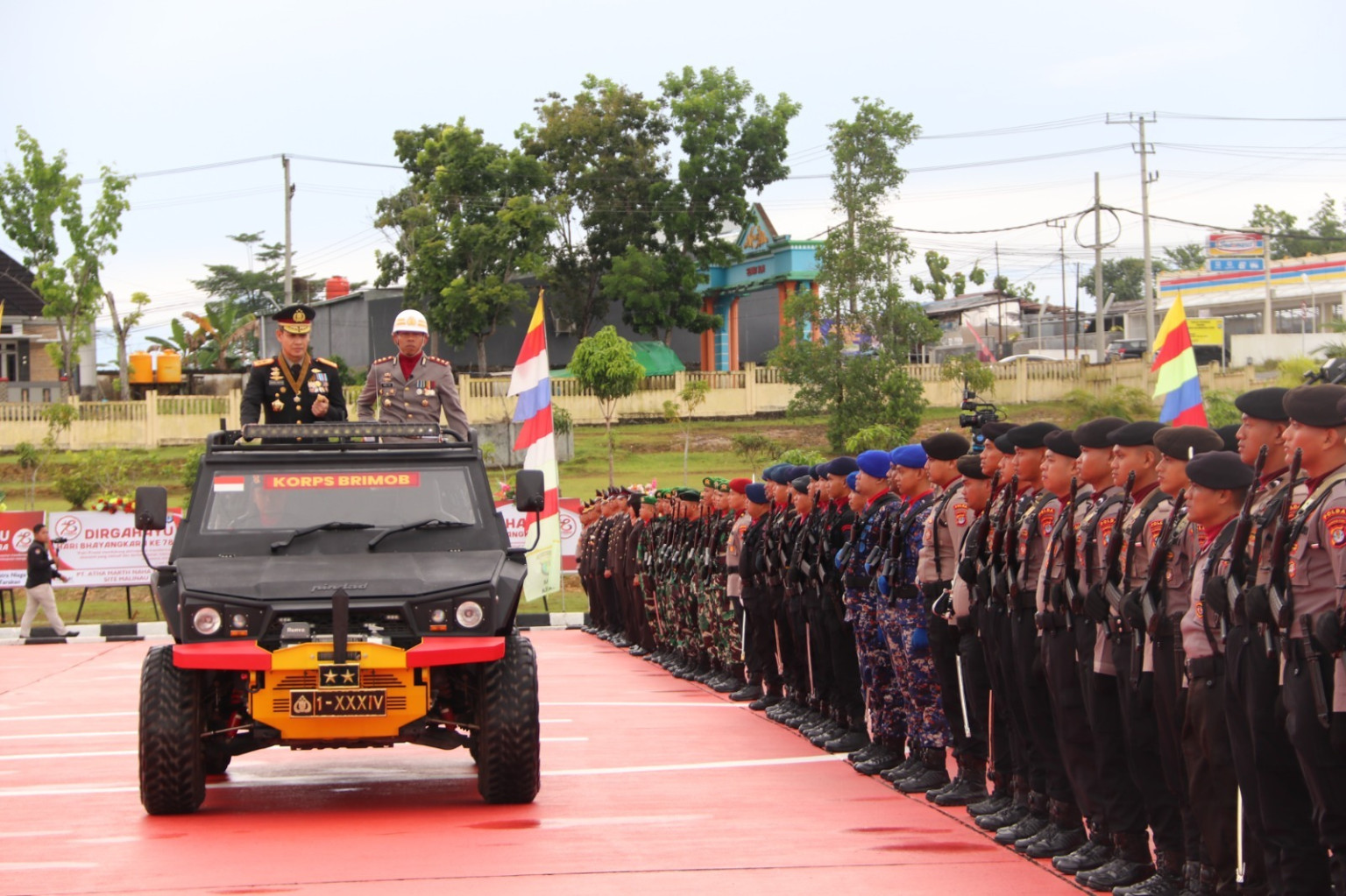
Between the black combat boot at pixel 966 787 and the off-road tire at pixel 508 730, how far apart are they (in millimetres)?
2331

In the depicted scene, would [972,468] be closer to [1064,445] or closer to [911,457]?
[911,457]

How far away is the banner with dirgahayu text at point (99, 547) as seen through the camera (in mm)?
26688

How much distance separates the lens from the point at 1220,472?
20.6ft

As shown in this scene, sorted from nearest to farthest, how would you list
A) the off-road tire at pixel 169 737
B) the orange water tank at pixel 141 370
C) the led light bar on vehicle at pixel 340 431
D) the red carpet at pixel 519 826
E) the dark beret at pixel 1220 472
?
the dark beret at pixel 1220 472, the red carpet at pixel 519 826, the off-road tire at pixel 169 737, the led light bar on vehicle at pixel 340 431, the orange water tank at pixel 141 370

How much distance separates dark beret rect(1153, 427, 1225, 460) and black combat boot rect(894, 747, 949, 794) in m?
3.30

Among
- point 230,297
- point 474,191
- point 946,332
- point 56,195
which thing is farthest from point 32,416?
point 946,332

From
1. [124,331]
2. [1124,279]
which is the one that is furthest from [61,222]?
[1124,279]

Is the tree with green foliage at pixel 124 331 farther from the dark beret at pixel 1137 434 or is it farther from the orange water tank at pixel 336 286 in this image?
the dark beret at pixel 1137 434

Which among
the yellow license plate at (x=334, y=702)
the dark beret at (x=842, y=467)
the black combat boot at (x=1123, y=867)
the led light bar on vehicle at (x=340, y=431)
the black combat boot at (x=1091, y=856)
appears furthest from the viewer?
the dark beret at (x=842, y=467)

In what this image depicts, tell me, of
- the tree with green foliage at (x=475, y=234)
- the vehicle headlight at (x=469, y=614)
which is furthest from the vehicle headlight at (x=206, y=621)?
the tree with green foliage at (x=475, y=234)

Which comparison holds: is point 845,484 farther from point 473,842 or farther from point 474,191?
point 474,191

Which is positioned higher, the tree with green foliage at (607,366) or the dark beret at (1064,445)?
the tree with green foliage at (607,366)

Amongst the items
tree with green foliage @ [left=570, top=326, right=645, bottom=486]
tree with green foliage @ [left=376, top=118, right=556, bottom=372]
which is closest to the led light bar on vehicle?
tree with green foliage @ [left=570, top=326, right=645, bottom=486]

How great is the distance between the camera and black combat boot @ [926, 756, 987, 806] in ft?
29.9
